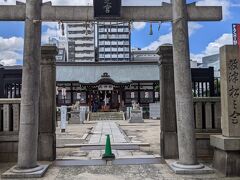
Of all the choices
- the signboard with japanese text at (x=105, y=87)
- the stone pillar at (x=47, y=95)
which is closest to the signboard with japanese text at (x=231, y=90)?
the stone pillar at (x=47, y=95)

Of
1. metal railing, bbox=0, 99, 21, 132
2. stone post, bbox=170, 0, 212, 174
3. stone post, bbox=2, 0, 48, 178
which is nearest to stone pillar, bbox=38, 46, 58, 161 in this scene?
metal railing, bbox=0, 99, 21, 132

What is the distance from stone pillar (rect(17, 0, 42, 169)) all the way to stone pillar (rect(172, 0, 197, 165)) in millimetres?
3763

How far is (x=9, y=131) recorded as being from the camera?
986cm

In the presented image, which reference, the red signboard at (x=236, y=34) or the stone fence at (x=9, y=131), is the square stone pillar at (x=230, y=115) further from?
the stone fence at (x=9, y=131)

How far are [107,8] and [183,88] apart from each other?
3.06 meters

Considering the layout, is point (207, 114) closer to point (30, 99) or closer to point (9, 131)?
point (30, 99)

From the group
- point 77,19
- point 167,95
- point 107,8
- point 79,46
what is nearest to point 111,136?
point 167,95

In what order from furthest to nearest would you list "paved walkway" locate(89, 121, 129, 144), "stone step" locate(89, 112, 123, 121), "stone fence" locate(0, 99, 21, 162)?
"stone step" locate(89, 112, 123, 121) → "paved walkway" locate(89, 121, 129, 144) → "stone fence" locate(0, 99, 21, 162)

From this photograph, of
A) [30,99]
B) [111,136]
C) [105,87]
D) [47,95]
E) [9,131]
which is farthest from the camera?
[105,87]

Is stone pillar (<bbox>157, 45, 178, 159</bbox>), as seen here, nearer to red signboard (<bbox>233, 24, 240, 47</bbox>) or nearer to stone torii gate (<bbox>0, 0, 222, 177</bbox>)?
stone torii gate (<bbox>0, 0, 222, 177</bbox>)

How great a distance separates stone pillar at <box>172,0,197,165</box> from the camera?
8.24 metres

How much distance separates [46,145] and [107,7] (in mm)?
4643

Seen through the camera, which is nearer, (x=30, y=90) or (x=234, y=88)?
(x=234, y=88)

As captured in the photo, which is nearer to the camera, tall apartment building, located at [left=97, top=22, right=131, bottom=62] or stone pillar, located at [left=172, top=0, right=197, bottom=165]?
stone pillar, located at [left=172, top=0, right=197, bottom=165]
